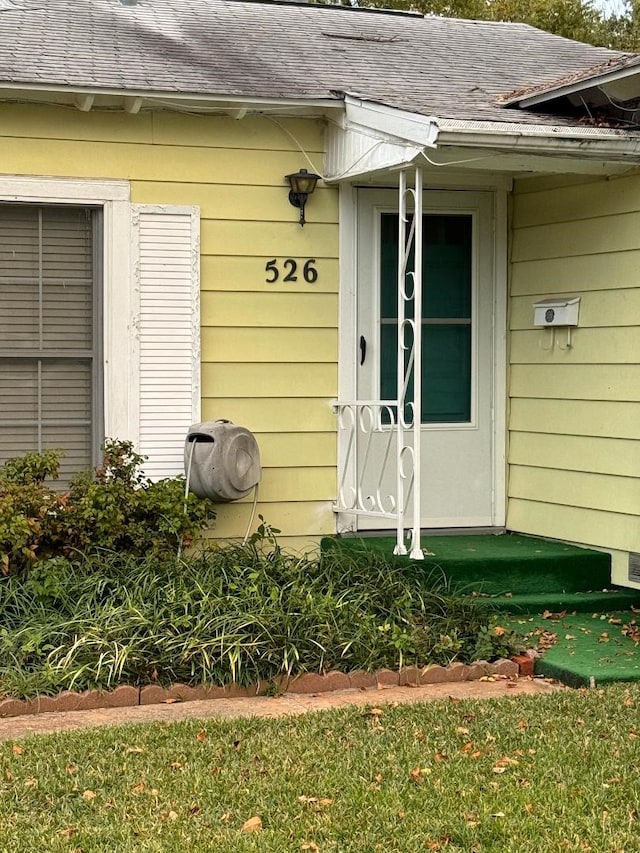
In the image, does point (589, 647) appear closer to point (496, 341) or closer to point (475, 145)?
point (496, 341)

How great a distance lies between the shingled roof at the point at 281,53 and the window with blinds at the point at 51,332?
868mm

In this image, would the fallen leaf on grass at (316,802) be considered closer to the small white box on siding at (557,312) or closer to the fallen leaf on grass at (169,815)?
the fallen leaf on grass at (169,815)

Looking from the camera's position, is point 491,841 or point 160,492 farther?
point 160,492

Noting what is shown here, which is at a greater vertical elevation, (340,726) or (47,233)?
(47,233)

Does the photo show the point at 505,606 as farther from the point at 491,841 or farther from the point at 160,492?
the point at 491,841

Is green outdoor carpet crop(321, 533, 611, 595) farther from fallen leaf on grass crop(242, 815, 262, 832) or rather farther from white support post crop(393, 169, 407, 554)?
fallen leaf on grass crop(242, 815, 262, 832)

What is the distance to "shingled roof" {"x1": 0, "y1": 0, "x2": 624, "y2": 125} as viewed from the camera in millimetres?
7277

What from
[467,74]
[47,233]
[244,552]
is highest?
[467,74]

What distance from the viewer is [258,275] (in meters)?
7.82

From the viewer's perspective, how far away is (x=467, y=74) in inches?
334

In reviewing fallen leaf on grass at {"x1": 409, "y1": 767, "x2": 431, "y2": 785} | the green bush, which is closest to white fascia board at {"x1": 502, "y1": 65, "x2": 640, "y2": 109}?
the green bush

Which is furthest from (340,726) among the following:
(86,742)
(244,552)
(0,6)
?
(0,6)

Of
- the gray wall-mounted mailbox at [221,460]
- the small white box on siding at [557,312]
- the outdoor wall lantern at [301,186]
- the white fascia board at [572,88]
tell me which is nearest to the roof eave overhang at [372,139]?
the outdoor wall lantern at [301,186]

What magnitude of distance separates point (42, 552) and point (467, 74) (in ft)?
13.7
